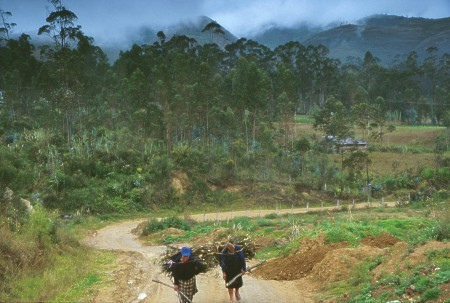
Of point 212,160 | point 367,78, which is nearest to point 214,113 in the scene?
point 212,160

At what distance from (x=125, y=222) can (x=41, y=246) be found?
21.3 metres

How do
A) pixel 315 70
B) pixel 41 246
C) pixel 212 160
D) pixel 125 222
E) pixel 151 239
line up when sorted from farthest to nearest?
1. pixel 315 70
2. pixel 212 160
3. pixel 125 222
4. pixel 151 239
5. pixel 41 246

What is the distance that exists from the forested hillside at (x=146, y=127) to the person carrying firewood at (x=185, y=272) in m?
16.1

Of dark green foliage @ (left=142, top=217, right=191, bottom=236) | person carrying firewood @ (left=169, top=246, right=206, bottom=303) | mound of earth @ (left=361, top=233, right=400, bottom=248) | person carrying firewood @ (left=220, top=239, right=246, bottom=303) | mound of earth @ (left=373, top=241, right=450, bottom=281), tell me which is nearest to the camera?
person carrying firewood @ (left=169, top=246, right=206, bottom=303)

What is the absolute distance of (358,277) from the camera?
12.2m

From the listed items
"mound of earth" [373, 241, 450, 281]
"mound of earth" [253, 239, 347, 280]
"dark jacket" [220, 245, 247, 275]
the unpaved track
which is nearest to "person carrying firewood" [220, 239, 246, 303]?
Answer: "dark jacket" [220, 245, 247, 275]

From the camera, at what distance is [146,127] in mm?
52469

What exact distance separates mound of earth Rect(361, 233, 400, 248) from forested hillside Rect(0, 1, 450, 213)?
1676 cm

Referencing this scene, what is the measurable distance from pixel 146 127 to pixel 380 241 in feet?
127

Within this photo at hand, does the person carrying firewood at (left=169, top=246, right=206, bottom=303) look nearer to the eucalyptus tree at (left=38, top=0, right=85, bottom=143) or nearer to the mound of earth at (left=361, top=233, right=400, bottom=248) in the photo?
the mound of earth at (left=361, top=233, right=400, bottom=248)

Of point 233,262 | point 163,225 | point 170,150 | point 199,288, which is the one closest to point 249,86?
point 170,150

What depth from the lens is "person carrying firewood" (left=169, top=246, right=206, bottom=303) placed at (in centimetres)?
1040

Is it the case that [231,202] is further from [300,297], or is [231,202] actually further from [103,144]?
[300,297]

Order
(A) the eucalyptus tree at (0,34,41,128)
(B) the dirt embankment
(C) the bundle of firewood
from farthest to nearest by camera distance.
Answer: (A) the eucalyptus tree at (0,34,41,128) → (C) the bundle of firewood → (B) the dirt embankment
